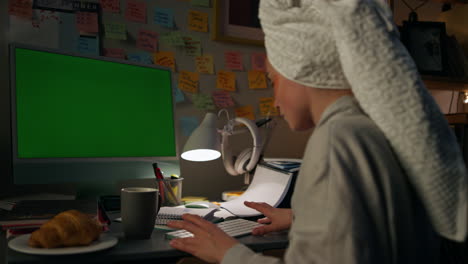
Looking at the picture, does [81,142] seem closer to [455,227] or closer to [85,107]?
[85,107]

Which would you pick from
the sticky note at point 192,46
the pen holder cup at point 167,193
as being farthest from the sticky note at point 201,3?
the pen holder cup at point 167,193

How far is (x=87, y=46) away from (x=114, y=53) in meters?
0.10

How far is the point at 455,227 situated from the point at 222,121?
3.90 feet

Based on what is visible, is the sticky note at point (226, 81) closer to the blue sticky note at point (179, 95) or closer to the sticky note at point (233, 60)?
the sticky note at point (233, 60)

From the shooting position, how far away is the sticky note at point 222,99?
1.69m

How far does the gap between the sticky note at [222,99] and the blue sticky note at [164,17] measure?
33 cm

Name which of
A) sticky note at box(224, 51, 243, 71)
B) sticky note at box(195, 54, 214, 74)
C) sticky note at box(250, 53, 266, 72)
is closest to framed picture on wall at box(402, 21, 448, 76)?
sticky note at box(250, 53, 266, 72)

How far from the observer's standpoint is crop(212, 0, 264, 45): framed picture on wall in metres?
1.68

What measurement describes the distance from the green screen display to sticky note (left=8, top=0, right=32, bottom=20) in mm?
312

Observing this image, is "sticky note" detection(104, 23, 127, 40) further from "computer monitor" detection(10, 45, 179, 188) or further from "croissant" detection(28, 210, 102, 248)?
"croissant" detection(28, 210, 102, 248)

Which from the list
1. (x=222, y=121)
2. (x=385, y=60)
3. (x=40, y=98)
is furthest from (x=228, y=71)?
(x=385, y=60)

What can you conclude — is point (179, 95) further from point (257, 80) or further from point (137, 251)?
point (137, 251)

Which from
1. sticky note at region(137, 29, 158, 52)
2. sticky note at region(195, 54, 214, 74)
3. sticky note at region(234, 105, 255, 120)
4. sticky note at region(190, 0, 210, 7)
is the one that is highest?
sticky note at region(190, 0, 210, 7)

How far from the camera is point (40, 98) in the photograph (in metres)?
1.12
